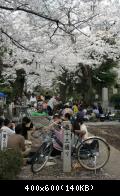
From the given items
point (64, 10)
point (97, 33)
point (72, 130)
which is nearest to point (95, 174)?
point (72, 130)

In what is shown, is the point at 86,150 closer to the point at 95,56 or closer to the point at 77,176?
the point at 77,176

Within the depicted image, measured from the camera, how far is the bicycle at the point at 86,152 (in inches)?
352

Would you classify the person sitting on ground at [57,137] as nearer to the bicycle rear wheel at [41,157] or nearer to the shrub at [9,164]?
the bicycle rear wheel at [41,157]

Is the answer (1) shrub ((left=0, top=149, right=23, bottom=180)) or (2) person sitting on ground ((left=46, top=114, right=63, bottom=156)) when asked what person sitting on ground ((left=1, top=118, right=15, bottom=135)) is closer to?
(2) person sitting on ground ((left=46, top=114, right=63, bottom=156))

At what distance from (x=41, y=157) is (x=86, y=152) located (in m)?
0.99

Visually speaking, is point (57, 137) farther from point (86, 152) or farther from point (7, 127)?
point (7, 127)

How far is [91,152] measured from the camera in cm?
914

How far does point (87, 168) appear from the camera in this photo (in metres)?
9.13

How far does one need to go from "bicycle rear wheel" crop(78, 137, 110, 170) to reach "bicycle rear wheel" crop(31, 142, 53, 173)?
0.67 m

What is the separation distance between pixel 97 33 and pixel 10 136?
67.5ft

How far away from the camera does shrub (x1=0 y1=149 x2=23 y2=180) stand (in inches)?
266

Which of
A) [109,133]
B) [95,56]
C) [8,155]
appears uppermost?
[95,56]

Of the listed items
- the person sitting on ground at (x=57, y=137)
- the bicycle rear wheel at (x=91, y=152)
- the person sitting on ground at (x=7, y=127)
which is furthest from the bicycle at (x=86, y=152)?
the person sitting on ground at (x=7, y=127)

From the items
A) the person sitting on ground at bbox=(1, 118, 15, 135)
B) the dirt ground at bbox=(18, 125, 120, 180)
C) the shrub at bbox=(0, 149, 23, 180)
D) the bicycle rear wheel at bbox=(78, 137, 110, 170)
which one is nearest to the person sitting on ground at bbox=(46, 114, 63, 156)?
the dirt ground at bbox=(18, 125, 120, 180)
